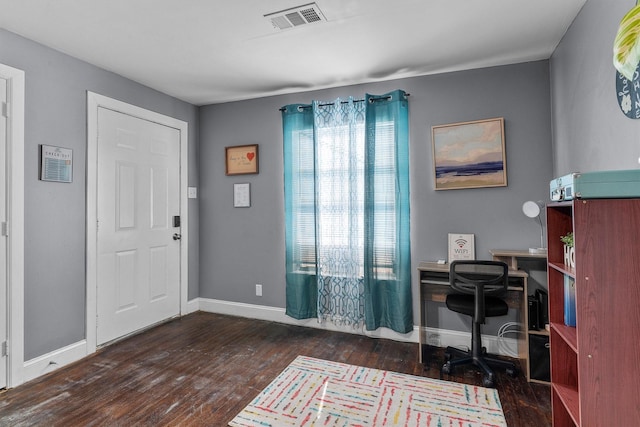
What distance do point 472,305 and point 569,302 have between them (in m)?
0.83

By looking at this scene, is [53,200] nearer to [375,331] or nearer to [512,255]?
[375,331]

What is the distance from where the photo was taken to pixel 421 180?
314 centimetres

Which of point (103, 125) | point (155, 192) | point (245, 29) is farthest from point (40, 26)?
point (155, 192)

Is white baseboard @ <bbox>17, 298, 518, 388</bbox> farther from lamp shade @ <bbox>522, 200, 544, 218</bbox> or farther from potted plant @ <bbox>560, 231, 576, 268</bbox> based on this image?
potted plant @ <bbox>560, 231, 576, 268</bbox>

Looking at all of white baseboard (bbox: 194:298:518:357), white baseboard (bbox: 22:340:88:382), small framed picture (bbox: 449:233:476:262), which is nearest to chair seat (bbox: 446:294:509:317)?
small framed picture (bbox: 449:233:476:262)

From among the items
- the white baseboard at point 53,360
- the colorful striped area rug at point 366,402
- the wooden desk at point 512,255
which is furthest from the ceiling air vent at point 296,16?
the white baseboard at point 53,360

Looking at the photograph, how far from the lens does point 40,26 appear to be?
7.54 feet

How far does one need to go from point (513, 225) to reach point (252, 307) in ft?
9.18

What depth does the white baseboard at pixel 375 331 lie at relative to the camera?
2.88m

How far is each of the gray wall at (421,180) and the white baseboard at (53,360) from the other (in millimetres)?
1486

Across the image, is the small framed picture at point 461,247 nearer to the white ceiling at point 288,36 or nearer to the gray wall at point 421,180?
the gray wall at point 421,180

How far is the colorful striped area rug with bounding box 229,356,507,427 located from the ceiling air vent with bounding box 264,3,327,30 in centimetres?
251

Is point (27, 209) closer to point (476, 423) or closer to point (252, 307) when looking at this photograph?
point (252, 307)

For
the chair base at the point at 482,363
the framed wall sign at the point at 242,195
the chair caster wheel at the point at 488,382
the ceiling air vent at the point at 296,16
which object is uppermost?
the ceiling air vent at the point at 296,16
